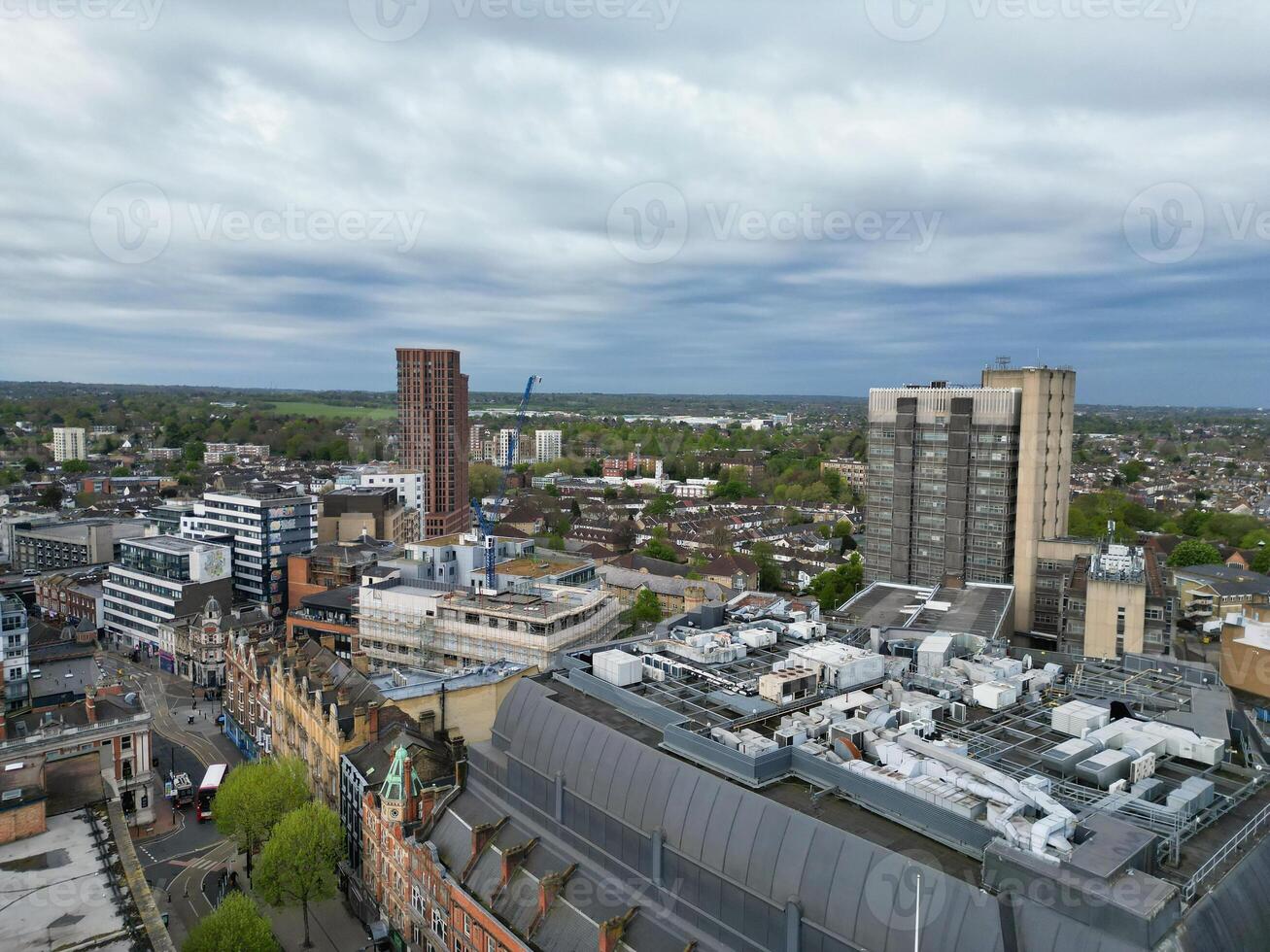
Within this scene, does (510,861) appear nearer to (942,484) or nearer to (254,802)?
(254,802)

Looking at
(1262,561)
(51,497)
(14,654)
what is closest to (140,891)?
(14,654)

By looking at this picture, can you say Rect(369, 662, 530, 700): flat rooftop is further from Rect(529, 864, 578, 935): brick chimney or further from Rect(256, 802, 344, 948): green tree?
Rect(529, 864, 578, 935): brick chimney

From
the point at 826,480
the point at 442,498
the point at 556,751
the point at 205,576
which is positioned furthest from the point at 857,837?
the point at 826,480

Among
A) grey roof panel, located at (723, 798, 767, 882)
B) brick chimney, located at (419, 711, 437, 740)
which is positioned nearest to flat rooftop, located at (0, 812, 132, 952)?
brick chimney, located at (419, 711, 437, 740)

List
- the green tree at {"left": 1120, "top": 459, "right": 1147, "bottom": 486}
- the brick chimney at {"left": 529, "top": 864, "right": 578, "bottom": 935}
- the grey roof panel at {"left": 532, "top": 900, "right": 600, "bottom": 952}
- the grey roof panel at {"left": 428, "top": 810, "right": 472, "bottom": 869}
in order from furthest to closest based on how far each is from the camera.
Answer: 1. the green tree at {"left": 1120, "top": 459, "right": 1147, "bottom": 486}
2. the grey roof panel at {"left": 428, "top": 810, "right": 472, "bottom": 869}
3. the brick chimney at {"left": 529, "top": 864, "right": 578, "bottom": 935}
4. the grey roof panel at {"left": 532, "top": 900, "right": 600, "bottom": 952}

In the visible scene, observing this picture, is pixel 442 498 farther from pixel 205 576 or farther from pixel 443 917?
pixel 443 917

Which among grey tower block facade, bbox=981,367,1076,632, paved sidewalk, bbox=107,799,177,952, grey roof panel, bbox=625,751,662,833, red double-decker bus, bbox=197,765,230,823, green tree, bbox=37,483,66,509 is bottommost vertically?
red double-decker bus, bbox=197,765,230,823
